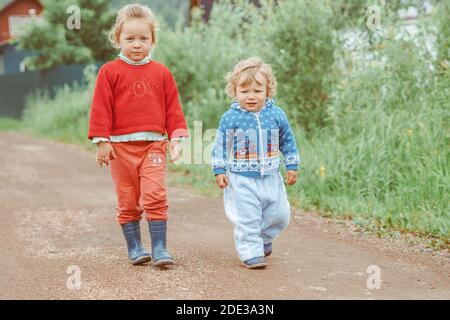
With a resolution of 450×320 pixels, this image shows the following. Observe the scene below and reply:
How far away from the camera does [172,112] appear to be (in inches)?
193

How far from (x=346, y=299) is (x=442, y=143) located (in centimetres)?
321

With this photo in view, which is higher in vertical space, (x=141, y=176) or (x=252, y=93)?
(x=252, y=93)

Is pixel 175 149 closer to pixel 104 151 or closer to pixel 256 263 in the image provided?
pixel 104 151

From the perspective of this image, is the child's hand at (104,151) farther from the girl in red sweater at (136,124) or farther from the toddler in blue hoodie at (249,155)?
the toddler in blue hoodie at (249,155)

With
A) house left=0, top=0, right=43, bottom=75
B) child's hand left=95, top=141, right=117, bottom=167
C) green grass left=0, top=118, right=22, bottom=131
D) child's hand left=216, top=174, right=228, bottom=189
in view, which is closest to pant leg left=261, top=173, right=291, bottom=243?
child's hand left=216, top=174, right=228, bottom=189

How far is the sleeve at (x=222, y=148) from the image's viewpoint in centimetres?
475

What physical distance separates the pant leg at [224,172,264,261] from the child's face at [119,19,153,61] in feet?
3.31

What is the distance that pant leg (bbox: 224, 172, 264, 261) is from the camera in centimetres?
474

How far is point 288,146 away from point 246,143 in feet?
1.03

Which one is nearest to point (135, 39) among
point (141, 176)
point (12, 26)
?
point (141, 176)

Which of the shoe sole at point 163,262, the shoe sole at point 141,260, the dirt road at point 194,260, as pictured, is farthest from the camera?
the shoe sole at point 141,260

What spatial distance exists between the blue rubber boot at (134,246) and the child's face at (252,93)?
3.59 ft

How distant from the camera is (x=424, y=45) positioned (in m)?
8.05

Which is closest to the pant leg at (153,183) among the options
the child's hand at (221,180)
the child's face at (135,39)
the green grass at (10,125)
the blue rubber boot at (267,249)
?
the child's hand at (221,180)
